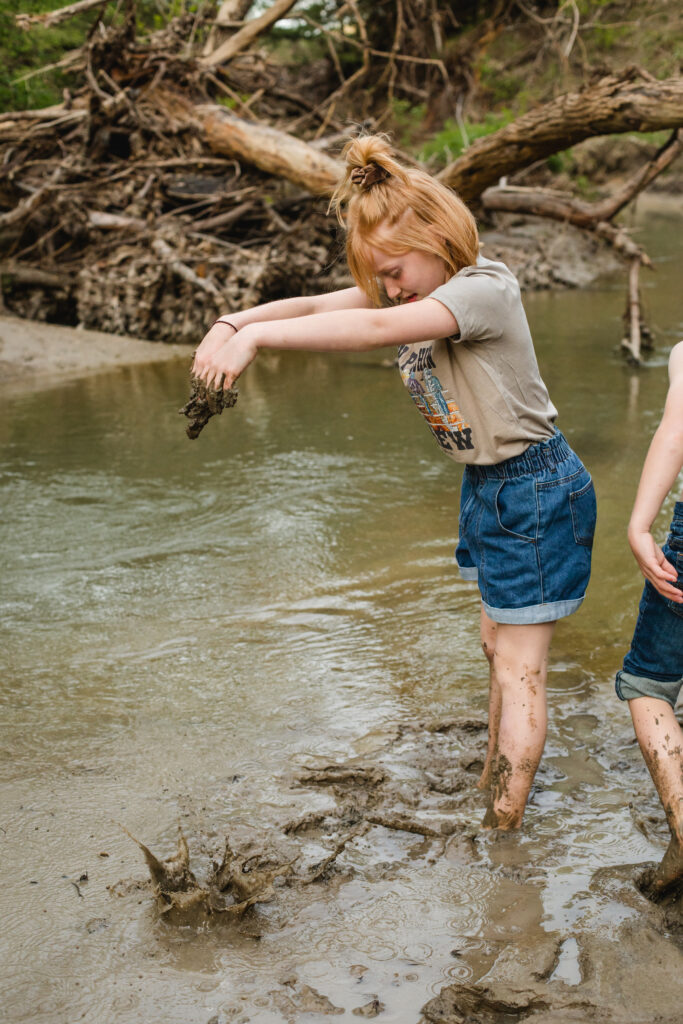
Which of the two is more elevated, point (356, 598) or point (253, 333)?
point (253, 333)

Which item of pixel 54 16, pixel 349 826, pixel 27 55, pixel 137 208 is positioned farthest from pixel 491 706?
Result: pixel 27 55

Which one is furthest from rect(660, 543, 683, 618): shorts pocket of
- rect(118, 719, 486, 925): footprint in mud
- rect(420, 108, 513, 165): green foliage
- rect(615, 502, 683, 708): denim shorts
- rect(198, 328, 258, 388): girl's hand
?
rect(420, 108, 513, 165): green foliage

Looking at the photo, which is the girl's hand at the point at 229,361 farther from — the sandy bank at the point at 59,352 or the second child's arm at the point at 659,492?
the sandy bank at the point at 59,352

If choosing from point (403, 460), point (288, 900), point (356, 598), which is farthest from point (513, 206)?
point (288, 900)

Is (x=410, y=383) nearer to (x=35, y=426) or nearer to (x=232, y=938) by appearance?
(x=232, y=938)

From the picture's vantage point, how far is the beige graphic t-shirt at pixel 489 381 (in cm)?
216

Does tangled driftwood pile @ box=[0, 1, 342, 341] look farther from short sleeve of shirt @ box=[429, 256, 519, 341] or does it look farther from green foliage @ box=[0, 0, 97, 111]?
short sleeve of shirt @ box=[429, 256, 519, 341]

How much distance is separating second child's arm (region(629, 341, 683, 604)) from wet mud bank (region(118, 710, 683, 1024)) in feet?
2.24

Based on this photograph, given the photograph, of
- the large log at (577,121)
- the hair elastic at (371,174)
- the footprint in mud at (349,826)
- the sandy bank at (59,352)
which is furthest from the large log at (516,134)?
the footprint in mud at (349,826)

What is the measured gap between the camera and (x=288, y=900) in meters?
2.09

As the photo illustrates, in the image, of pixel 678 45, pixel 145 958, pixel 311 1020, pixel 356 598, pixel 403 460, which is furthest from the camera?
pixel 678 45

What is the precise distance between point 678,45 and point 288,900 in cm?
1652

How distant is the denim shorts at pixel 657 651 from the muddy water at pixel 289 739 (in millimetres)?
427

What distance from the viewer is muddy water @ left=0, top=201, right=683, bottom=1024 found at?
1.85m
